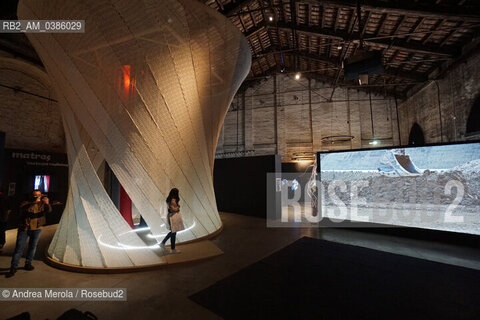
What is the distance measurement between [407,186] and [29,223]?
272 inches

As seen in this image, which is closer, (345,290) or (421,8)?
(345,290)

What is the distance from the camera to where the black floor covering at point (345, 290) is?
209 centimetres

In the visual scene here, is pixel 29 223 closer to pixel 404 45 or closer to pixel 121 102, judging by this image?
pixel 121 102

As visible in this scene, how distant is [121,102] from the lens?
3293mm

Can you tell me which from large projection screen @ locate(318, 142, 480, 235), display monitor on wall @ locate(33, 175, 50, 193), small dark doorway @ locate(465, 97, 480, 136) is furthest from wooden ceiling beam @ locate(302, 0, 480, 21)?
display monitor on wall @ locate(33, 175, 50, 193)

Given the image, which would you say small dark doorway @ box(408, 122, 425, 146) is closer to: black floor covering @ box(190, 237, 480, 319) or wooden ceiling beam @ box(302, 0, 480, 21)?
wooden ceiling beam @ box(302, 0, 480, 21)

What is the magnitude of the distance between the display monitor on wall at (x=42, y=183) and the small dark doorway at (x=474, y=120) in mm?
13196

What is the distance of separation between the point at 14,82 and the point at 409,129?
16.8m

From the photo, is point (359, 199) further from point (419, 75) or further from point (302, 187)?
point (419, 75)

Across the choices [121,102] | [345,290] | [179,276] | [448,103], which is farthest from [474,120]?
[121,102]

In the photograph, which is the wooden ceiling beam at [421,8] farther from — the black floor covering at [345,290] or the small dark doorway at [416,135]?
the black floor covering at [345,290]

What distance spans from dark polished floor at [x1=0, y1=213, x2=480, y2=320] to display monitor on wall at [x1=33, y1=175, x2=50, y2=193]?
131 cm

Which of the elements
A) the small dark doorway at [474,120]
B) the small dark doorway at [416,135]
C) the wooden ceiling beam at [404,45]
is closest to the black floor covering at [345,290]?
the small dark doorway at [474,120]

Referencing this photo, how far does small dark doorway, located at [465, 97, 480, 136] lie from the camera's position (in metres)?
6.29
